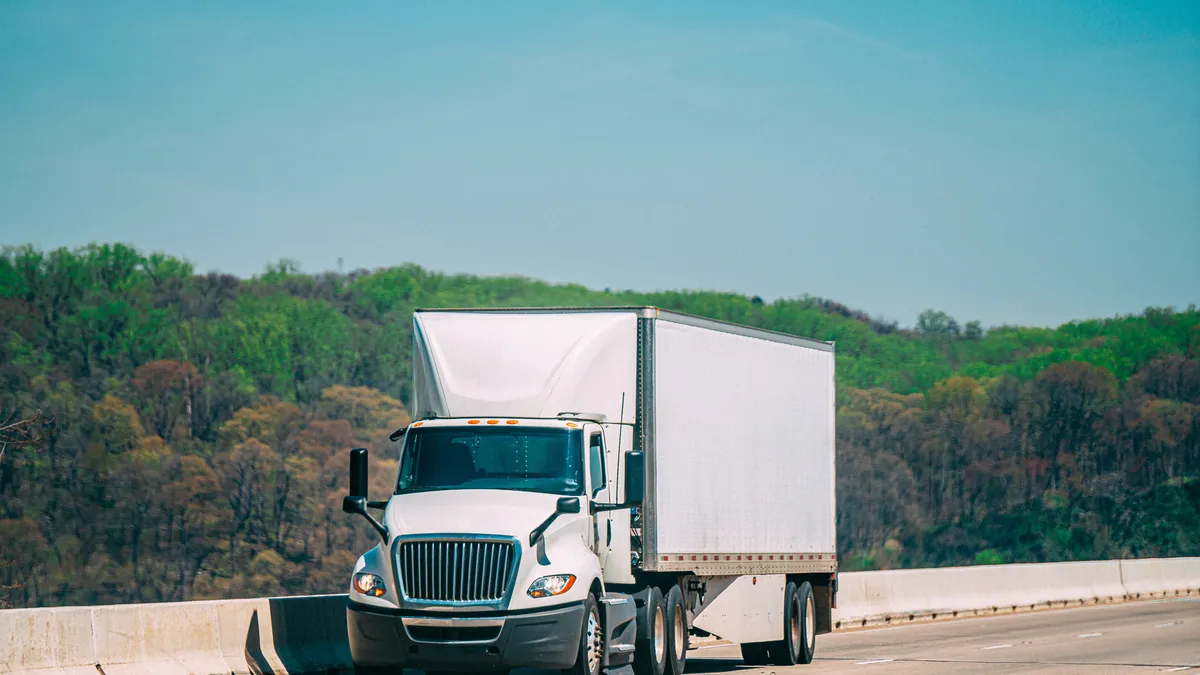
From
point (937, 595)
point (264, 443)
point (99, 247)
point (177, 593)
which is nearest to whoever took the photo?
point (937, 595)

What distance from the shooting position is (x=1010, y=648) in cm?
2425

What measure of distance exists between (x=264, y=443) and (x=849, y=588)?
128 m

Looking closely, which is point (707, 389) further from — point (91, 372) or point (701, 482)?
point (91, 372)

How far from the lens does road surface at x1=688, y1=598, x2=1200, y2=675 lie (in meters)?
20.3

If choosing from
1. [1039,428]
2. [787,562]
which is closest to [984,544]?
[1039,428]

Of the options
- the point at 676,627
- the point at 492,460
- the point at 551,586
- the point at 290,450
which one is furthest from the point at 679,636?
the point at 290,450

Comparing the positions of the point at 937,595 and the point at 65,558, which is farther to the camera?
the point at 65,558

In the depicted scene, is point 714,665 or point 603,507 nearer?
point 603,507

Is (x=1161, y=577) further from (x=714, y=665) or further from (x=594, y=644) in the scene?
(x=594, y=644)

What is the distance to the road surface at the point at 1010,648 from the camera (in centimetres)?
2033

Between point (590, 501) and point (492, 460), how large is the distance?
104 cm

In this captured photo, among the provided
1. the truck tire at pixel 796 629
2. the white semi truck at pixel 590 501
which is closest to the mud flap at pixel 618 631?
the white semi truck at pixel 590 501

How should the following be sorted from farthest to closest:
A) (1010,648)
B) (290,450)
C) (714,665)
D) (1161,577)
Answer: (290,450) → (1161,577) → (1010,648) → (714,665)

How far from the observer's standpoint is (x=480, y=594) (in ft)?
47.1
